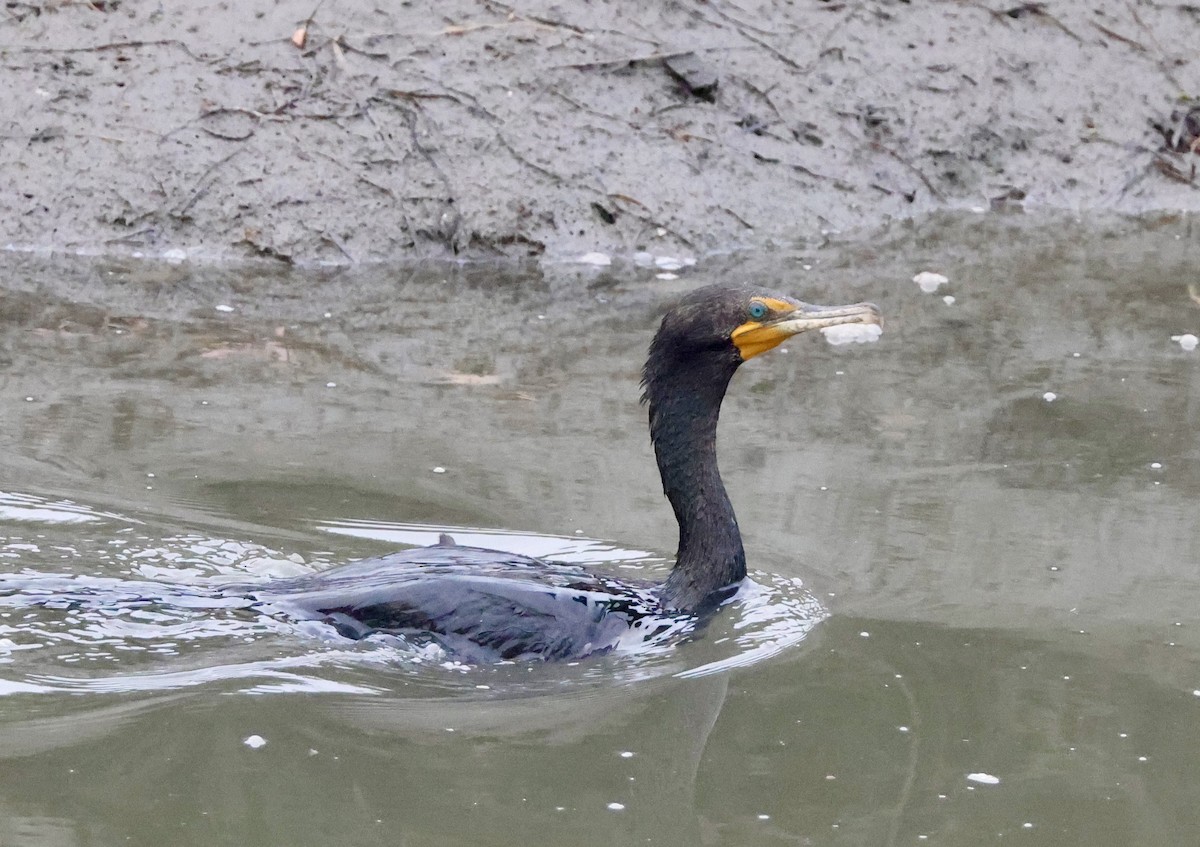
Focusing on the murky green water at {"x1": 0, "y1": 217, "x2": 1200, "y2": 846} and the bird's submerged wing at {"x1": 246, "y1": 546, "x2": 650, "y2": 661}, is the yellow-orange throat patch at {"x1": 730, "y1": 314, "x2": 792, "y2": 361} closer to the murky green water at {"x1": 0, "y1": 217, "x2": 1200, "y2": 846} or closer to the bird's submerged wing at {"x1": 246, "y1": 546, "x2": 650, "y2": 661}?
the murky green water at {"x1": 0, "y1": 217, "x2": 1200, "y2": 846}

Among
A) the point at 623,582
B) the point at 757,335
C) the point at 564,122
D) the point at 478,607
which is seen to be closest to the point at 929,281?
the point at 564,122

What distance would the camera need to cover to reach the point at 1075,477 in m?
6.24

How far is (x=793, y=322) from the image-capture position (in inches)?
206

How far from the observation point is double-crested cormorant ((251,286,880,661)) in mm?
4957

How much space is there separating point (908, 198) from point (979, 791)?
281 inches

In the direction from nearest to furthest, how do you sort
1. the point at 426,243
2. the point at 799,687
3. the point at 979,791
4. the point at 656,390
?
1. the point at 979,791
2. the point at 799,687
3. the point at 656,390
4. the point at 426,243

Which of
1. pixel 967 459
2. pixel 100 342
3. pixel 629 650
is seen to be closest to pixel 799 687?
pixel 629 650

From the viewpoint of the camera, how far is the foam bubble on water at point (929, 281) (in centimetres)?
891

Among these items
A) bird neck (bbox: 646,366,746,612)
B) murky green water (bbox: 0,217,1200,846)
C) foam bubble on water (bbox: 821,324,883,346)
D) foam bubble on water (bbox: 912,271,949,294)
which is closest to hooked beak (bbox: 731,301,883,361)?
bird neck (bbox: 646,366,746,612)

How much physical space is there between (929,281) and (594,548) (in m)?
3.97

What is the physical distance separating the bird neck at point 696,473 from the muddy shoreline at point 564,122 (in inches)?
171

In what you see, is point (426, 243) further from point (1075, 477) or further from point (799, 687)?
point (799, 687)

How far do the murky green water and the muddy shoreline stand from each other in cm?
56

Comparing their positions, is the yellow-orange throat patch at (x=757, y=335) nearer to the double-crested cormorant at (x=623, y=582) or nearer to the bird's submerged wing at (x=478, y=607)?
the double-crested cormorant at (x=623, y=582)
